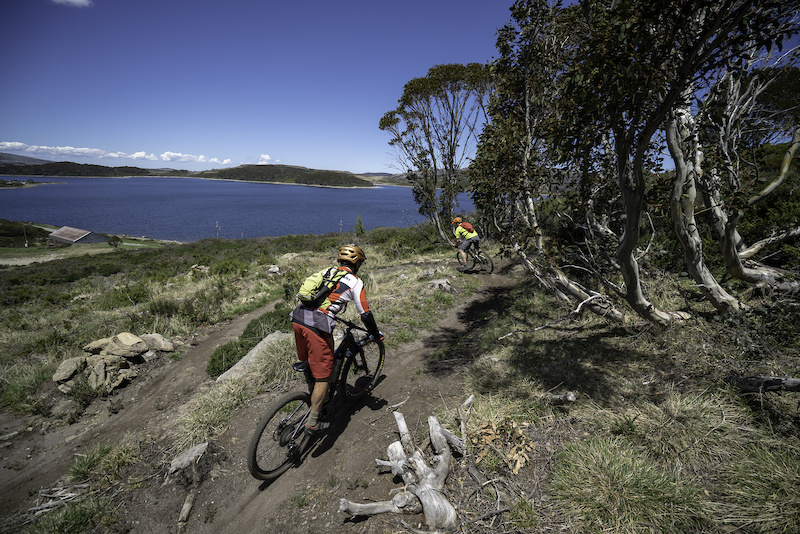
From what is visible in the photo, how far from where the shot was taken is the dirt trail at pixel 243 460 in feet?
12.6

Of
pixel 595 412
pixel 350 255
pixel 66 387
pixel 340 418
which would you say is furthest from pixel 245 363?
pixel 595 412

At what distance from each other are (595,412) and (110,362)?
1015cm

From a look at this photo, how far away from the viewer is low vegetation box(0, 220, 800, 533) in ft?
9.40

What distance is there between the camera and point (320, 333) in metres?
4.43

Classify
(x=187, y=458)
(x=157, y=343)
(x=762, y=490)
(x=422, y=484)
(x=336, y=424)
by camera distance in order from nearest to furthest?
1. (x=762, y=490)
2. (x=422, y=484)
3. (x=187, y=458)
4. (x=336, y=424)
5. (x=157, y=343)

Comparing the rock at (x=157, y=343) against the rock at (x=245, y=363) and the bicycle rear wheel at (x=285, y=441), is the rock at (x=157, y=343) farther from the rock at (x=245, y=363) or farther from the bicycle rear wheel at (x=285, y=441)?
the bicycle rear wheel at (x=285, y=441)

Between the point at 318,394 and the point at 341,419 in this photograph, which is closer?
the point at 318,394

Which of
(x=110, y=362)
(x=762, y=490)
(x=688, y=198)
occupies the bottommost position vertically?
(x=110, y=362)

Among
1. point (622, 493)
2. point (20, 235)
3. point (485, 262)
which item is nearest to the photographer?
point (622, 493)

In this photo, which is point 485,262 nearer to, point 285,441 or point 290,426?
point 290,426

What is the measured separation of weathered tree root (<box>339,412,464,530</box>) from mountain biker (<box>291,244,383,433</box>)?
1212 mm

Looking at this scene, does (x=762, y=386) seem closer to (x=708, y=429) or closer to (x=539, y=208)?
(x=708, y=429)

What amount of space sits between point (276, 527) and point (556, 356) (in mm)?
5055

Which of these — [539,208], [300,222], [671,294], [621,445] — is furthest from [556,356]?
[300,222]
